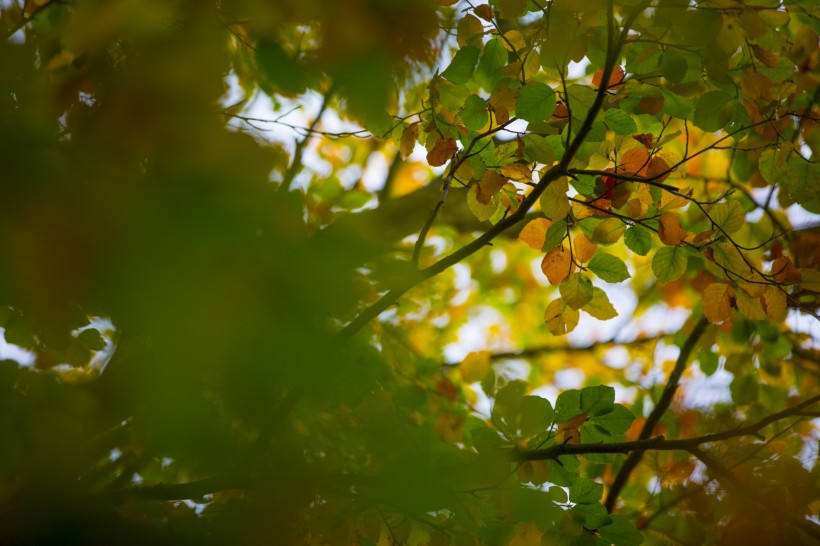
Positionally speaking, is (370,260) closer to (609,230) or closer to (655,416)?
(609,230)

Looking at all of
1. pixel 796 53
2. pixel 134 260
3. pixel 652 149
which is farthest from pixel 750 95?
pixel 134 260

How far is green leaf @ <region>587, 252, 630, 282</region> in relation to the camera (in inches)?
55.0

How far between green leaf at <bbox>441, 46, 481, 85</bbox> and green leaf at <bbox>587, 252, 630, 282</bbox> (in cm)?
56

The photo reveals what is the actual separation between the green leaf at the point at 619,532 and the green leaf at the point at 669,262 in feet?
1.92

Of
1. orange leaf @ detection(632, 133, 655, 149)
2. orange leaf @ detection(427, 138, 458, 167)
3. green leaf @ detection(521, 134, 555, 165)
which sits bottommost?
green leaf @ detection(521, 134, 555, 165)

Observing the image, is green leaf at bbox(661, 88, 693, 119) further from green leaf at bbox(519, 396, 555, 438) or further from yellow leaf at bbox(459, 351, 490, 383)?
yellow leaf at bbox(459, 351, 490, 383)

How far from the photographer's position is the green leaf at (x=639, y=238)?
137 centimetres

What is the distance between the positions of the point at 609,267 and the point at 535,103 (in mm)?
452

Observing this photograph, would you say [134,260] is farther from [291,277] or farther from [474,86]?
[474,86]

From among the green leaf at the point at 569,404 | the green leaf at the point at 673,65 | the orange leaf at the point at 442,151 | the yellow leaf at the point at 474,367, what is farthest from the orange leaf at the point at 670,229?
the yellow leaf at the point at 474,367

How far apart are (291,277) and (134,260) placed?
0.48 ft

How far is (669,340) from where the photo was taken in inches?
119

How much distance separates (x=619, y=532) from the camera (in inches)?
50.4

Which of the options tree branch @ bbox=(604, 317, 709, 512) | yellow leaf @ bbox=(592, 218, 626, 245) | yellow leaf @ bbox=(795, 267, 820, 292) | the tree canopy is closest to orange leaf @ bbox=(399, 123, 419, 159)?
the tree canopy
